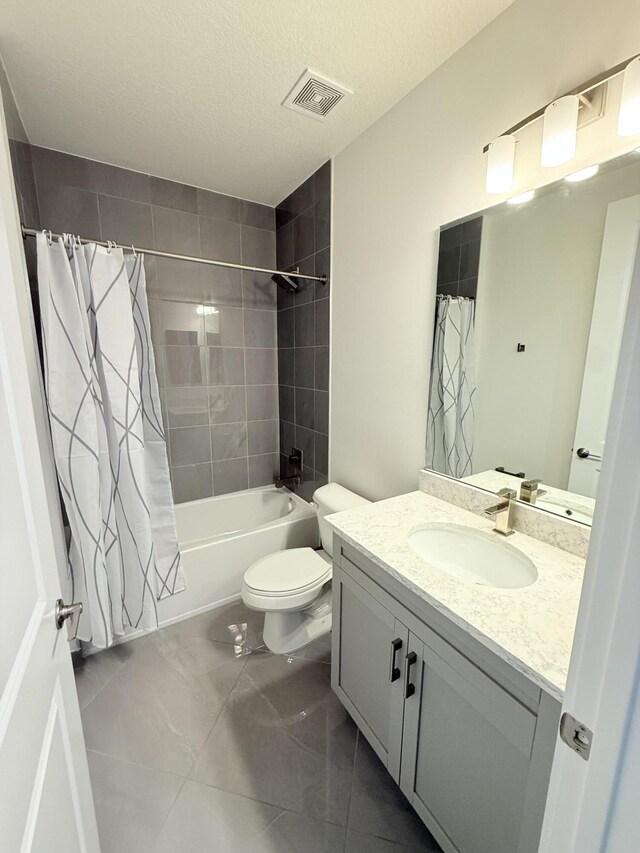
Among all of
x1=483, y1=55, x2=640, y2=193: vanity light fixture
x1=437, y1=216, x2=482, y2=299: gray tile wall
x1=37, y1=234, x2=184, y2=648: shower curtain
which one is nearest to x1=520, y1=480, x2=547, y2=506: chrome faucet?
x1=437, y1=216, x2=482, y2=299: gray tile wall

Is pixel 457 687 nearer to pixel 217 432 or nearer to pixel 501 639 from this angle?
pixel 501 639

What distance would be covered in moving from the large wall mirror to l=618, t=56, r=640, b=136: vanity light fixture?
69 mm

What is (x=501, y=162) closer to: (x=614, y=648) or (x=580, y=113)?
(x=580, y=113)

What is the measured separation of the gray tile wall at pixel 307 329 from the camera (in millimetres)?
2115

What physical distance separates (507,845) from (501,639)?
489mm

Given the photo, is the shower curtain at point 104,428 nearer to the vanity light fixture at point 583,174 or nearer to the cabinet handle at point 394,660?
the cabinet handle at point 394,660

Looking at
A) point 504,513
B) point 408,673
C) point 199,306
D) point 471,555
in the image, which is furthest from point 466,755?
point 199,306

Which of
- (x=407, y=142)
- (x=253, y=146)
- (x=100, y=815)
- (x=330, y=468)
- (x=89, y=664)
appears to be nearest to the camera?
(x=100, y=815)

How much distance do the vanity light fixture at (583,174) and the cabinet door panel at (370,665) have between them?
1.35 m

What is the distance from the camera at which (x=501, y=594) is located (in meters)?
0.90

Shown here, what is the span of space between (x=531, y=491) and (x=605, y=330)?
0.53 metres

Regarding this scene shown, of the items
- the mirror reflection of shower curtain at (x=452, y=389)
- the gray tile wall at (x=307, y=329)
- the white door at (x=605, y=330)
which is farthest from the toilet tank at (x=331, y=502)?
the white door at (x=605, y=330)

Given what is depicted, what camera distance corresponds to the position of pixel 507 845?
0.79 m

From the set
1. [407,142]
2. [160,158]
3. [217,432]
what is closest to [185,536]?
[217,432]
